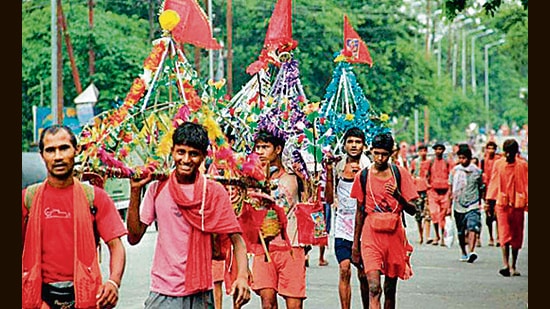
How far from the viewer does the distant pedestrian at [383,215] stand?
10086 millimetres

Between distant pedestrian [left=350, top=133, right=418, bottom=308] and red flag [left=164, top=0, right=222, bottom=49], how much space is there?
6.58 ft

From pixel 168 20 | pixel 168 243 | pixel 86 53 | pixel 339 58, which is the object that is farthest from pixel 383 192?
pixel 86 53

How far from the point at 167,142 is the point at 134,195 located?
35.3 inches

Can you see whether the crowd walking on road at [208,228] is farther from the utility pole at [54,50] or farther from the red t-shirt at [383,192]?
the utility pole at [54,50]

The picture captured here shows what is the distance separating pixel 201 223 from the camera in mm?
6809

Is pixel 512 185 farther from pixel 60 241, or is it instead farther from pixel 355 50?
pixel 60 241

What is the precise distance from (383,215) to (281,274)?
43.7 inches

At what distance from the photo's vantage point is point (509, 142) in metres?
15.7

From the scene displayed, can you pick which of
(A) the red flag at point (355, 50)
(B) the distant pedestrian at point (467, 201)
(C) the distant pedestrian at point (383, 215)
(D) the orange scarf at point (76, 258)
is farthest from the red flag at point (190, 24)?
(B) the distant pedestrian at point (467, 201)

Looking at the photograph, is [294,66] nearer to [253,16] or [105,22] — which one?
[105,22]

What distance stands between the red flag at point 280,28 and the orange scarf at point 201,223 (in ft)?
19.9
